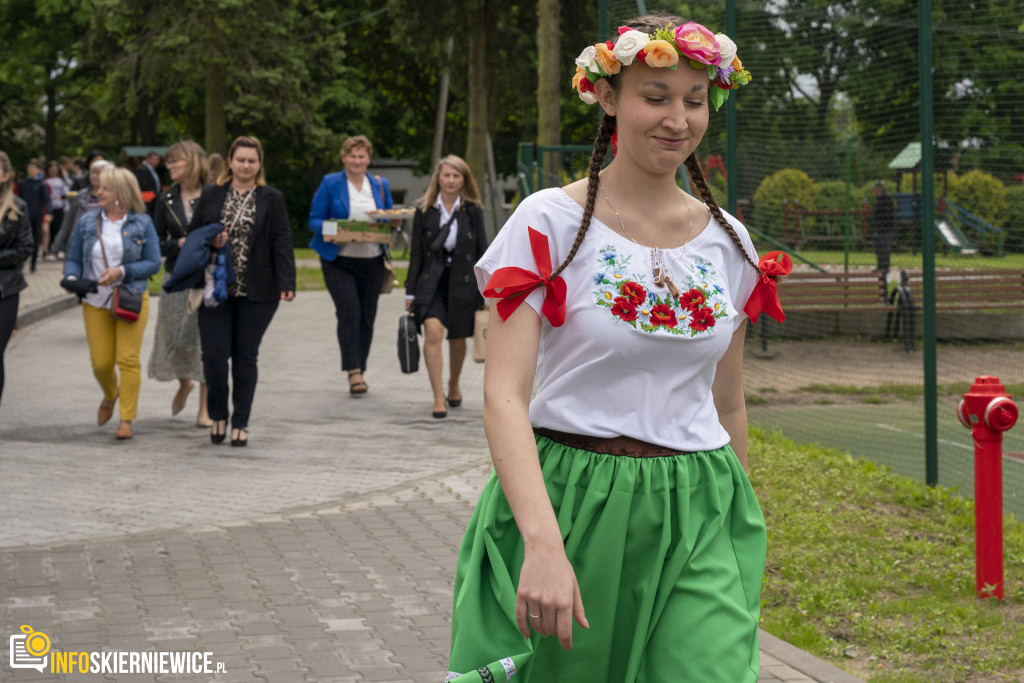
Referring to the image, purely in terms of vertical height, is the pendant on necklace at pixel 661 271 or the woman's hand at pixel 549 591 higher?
the pendant on necklace at pixel 661 271

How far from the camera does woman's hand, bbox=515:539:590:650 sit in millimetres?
2322

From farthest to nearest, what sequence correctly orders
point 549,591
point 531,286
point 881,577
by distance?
1. point 881,577
2. point 531,286
3. point 549,591

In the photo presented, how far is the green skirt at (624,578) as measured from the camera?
8.16 ft

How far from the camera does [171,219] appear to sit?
9758mm

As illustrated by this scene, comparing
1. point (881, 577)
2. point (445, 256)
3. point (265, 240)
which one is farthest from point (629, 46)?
point (445, 256)

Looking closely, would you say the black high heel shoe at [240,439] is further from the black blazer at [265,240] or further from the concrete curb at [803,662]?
the concrete curb at [803,662]

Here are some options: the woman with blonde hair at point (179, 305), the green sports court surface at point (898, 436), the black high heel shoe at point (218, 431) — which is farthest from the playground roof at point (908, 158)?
the woman with blonde hair at point (179, 305)

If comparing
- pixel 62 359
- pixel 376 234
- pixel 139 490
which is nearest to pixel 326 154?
pixel 62 359

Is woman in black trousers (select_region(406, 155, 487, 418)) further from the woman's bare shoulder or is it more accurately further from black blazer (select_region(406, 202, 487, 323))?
the woman's bare shoulder

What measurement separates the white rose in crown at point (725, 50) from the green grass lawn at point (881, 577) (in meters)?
2.66

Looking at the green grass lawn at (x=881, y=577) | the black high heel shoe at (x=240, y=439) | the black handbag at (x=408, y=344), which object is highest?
the black handbag at (x=408, y=344)

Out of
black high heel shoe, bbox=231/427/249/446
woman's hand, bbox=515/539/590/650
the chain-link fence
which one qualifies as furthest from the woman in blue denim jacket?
woman's hand, bbox=515/539/590/650

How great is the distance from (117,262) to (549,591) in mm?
7546

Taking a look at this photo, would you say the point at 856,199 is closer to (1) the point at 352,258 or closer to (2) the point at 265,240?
(1) the point at 352,258
